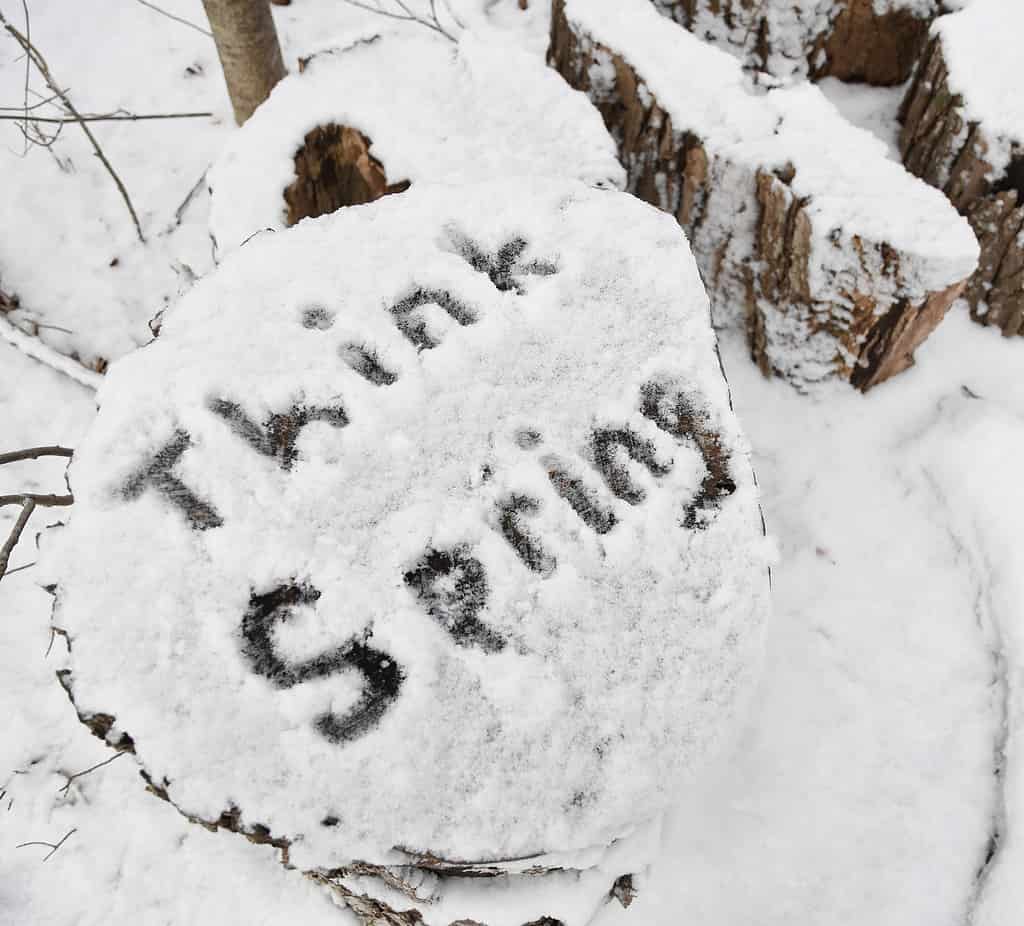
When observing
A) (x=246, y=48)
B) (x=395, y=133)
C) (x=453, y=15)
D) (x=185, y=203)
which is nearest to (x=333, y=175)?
(x=395, y=133)

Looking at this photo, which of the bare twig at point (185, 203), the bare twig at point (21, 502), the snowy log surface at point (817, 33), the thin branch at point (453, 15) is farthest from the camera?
the thin branch at point (453, 15)

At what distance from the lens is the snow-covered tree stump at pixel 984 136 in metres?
1.82

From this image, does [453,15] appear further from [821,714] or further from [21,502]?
[821,714]

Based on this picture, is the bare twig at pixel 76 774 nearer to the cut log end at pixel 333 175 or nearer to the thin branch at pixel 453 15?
the cut log end at pixel 333 175

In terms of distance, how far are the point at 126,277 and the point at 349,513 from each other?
1581mm

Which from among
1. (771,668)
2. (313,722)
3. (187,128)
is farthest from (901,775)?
(187,128)

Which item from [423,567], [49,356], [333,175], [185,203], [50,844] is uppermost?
[333,175]

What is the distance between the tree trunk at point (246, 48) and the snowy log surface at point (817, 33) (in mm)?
1153

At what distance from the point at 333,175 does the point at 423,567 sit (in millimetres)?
1167

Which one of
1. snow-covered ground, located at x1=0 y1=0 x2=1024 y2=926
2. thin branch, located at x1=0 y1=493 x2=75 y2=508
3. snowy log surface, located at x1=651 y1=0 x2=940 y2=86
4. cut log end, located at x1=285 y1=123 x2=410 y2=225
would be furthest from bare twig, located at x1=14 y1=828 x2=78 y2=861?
snowy log surface, located at x1=651 y1=0 x2=940 y2=86

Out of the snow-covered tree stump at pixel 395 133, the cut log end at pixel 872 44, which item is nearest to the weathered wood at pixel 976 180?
the cut log end at pixel 872 44

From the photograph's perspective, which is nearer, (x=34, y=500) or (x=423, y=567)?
(x=423, y=567)

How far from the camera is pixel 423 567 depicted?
1231 mm

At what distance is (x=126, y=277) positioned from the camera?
235 centimetres
